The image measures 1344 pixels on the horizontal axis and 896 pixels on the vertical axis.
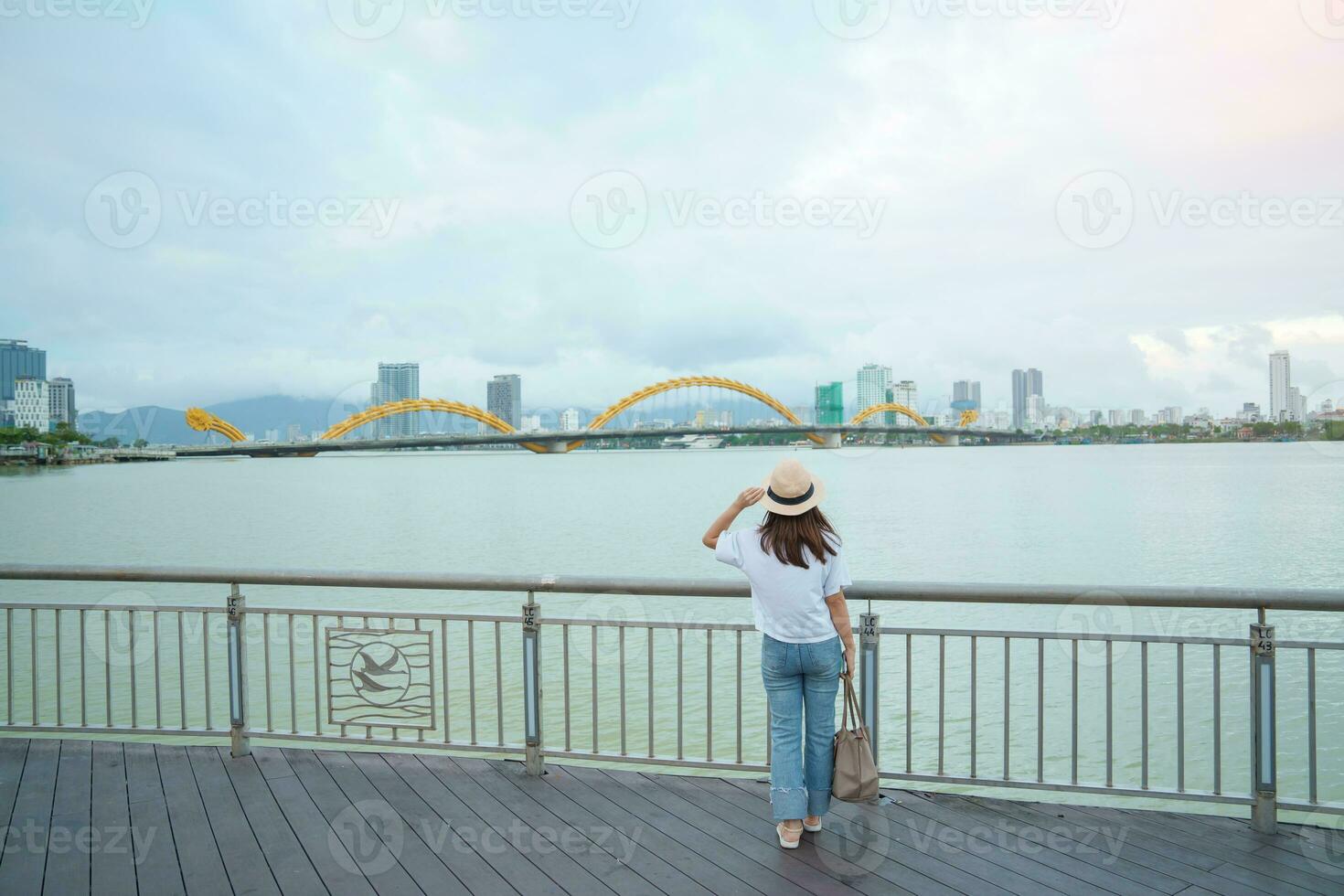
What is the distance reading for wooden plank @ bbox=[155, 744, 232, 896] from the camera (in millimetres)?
3566

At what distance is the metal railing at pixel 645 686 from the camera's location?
4.07 meters

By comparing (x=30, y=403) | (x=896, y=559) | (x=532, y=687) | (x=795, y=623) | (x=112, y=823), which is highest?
(x=30, y=403)

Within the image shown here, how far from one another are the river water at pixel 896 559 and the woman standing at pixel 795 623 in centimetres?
358

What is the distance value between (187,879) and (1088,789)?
13.2 ft

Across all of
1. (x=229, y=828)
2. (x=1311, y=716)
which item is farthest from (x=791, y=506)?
(x=229, y=828)

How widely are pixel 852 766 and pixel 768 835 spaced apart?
21.9 inches

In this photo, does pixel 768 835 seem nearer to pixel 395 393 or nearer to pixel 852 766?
pixel 852 766

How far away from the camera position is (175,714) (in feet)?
34.8

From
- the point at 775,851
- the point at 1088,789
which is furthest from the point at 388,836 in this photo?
the point at 1088,789

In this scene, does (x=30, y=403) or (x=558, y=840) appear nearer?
(x=558, y=840)

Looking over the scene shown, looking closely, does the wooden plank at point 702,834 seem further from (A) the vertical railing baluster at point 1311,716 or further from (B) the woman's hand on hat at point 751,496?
(A) the vertical railing baluster at point 1311,716

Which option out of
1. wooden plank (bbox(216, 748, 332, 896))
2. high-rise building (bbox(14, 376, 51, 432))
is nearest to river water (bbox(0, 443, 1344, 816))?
wooden plank (bbox(216, 748, 332, 896))

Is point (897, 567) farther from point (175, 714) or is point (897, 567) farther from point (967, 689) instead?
point (175, 714)

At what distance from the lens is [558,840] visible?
390cm
